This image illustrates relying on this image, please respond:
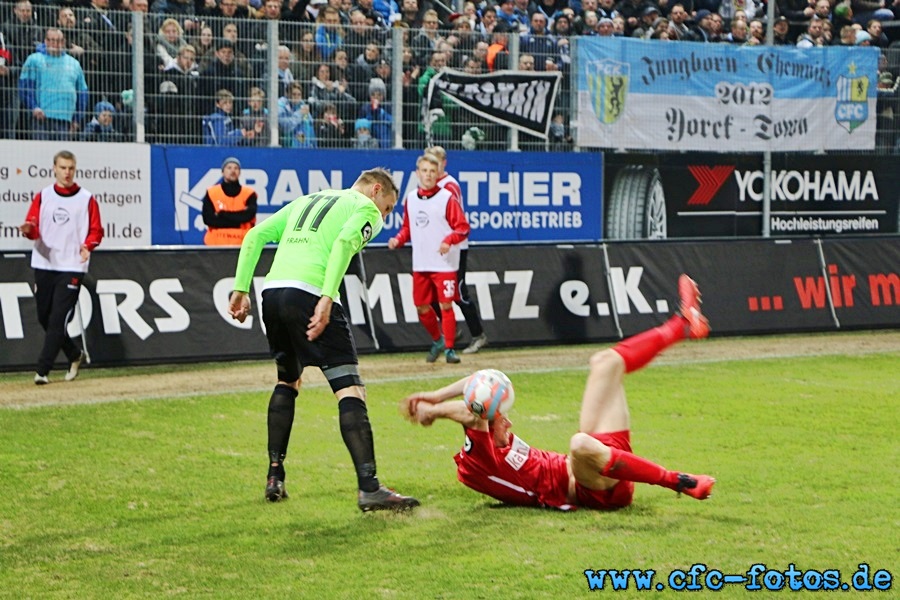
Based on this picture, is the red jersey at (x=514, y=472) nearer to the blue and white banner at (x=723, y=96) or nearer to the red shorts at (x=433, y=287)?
the red shorts at (x=433, y=287)

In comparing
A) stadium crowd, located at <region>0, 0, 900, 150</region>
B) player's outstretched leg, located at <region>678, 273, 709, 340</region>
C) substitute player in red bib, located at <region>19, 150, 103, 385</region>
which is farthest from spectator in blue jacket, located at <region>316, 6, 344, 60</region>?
player's outstretched leg, located at <region>678, 273, 709, 340</region>

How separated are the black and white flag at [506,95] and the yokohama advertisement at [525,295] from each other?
366 centimetres

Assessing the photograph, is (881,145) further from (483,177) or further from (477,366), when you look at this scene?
A: (477,366)

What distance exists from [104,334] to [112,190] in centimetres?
352

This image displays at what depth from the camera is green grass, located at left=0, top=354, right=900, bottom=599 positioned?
21.6 ft

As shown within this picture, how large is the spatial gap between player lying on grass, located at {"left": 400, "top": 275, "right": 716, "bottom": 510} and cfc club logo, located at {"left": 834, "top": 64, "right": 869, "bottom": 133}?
14910 millimetres

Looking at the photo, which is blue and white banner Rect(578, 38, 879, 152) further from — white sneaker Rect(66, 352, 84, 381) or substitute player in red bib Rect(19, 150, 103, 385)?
white sneaker Rect(66, 352, 84, 381)

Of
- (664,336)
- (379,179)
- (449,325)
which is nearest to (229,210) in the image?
(449,325)

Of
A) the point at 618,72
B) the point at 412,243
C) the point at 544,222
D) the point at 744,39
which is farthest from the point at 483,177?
the point at 744,39

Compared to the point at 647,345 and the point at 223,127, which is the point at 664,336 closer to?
the point at 647,345

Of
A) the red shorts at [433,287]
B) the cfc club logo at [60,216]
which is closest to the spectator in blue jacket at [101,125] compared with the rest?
the cfc club logo at [60,216]

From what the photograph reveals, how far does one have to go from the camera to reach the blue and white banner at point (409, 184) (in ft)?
56.5

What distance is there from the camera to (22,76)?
16.0m

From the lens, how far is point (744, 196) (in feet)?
69.3
